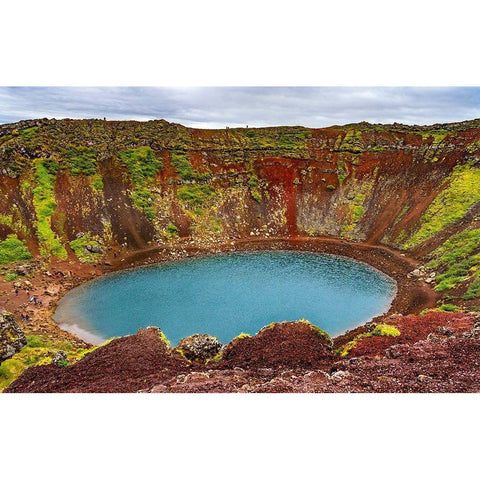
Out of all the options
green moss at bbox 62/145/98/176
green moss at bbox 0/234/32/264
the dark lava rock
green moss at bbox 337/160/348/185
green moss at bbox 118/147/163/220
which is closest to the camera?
the dark lava rock

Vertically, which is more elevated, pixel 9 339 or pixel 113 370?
pixel 113 370

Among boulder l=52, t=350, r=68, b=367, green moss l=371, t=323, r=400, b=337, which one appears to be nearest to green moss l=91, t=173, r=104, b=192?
boulder l=52, t=350, r=68, b=367

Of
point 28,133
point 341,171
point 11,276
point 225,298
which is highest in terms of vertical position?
point 28,133

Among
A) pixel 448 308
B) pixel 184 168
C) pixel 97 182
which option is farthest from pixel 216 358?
pixel 184 168

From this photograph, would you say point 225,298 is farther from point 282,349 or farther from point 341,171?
point 341,171

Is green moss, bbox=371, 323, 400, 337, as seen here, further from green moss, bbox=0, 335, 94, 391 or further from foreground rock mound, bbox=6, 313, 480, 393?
green moss, bbox=0, 335, 94, 391

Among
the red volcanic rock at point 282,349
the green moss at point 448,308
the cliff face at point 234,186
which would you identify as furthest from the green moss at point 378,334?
the cliff face at point 234,186

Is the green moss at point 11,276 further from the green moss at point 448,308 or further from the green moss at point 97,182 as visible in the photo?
the green moss at point 448,308
